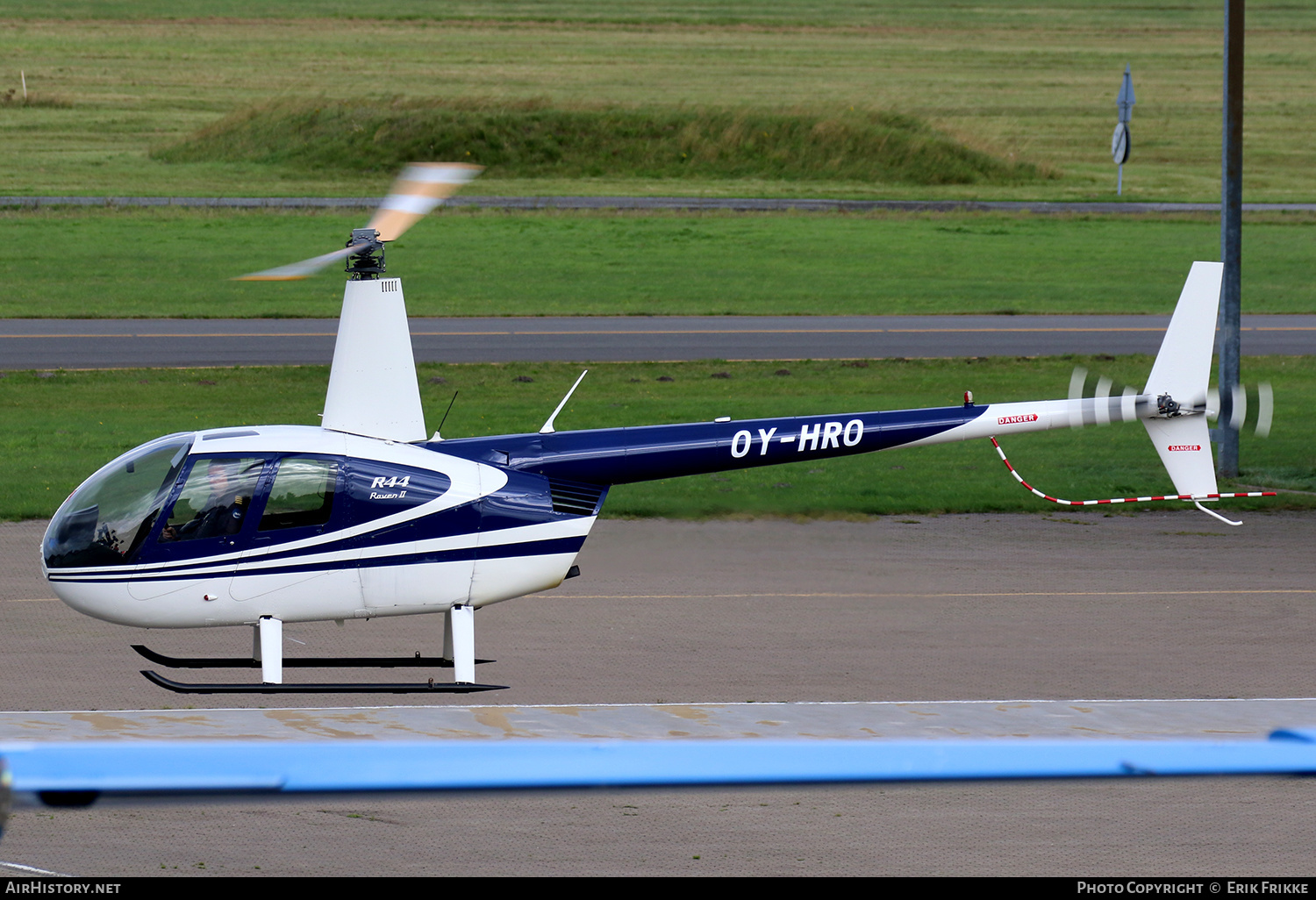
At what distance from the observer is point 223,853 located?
7.60 m

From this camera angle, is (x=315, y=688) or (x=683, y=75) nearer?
(x=315, y=688)

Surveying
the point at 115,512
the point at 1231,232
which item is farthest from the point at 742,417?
the point at 115,512

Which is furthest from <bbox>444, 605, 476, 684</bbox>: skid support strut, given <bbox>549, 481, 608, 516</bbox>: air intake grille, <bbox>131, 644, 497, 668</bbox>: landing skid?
<bbox>549, 481, 608, 516</bbox>: air intake grille

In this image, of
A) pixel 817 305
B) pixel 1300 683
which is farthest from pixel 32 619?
pixel 817 305

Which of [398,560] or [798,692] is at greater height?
[398,560]

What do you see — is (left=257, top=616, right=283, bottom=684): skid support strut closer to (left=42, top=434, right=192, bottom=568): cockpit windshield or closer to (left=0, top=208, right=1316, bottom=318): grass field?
(left=42, top=434, right=192, bottom=568): cockpit windshield

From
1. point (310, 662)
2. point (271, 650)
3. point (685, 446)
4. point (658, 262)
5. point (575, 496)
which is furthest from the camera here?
point (658, 262)

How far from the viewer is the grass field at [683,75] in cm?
5028

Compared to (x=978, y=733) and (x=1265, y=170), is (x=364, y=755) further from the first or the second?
(x=1265, y=170)

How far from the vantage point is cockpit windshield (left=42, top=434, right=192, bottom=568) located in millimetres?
10281

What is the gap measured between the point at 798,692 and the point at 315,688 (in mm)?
3623

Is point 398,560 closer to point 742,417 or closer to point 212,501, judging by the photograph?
point 212,501

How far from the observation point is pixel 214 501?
10.3 m

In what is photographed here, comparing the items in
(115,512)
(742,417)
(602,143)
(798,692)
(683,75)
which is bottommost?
(798,692)
